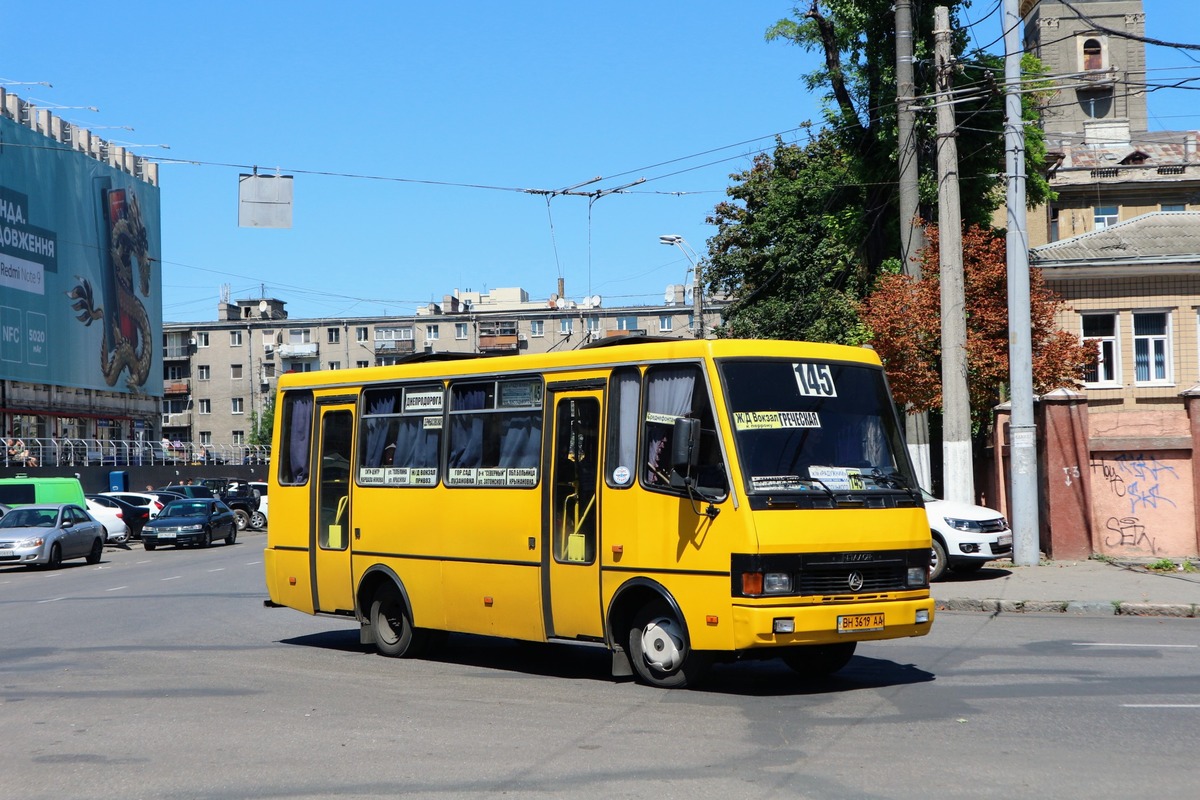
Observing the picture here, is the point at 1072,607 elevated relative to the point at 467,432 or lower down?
lower down

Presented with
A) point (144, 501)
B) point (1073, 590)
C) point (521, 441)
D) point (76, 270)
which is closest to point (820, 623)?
point (521, 441)

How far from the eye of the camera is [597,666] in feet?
40.7

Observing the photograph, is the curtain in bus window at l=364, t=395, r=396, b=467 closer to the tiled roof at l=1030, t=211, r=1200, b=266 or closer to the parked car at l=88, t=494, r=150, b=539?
the tiled roof at l=1030, t=211, r=1200, b=266

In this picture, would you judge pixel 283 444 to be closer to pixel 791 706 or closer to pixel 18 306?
pixel 791 706

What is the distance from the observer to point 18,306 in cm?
6028

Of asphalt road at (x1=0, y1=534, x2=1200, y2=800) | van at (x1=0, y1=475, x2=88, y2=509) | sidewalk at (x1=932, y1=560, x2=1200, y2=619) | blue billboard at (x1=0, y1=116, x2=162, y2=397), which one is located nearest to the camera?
asphalt road at (x1=0, y1=534, x2=1200, y2=800)

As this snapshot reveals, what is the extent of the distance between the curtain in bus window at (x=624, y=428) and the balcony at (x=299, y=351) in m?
95.9

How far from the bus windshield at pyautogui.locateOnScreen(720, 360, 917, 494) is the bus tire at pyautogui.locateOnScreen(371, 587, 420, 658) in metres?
4.54

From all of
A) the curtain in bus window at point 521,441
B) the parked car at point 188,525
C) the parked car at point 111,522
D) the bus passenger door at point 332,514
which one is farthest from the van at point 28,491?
the curtain in bus window at point 521,441

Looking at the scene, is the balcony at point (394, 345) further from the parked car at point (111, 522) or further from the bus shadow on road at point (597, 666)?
the bus shadow on road at point (597, 666)

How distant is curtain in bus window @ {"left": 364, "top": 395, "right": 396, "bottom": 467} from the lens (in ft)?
44.4

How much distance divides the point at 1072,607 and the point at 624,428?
8.49m

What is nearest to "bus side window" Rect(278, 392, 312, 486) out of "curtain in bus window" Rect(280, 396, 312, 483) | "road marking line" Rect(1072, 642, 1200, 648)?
"curtain in bus window" Rect(280, 396, 312, 483)

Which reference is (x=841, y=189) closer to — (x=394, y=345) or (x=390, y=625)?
(x=390, y=625)
